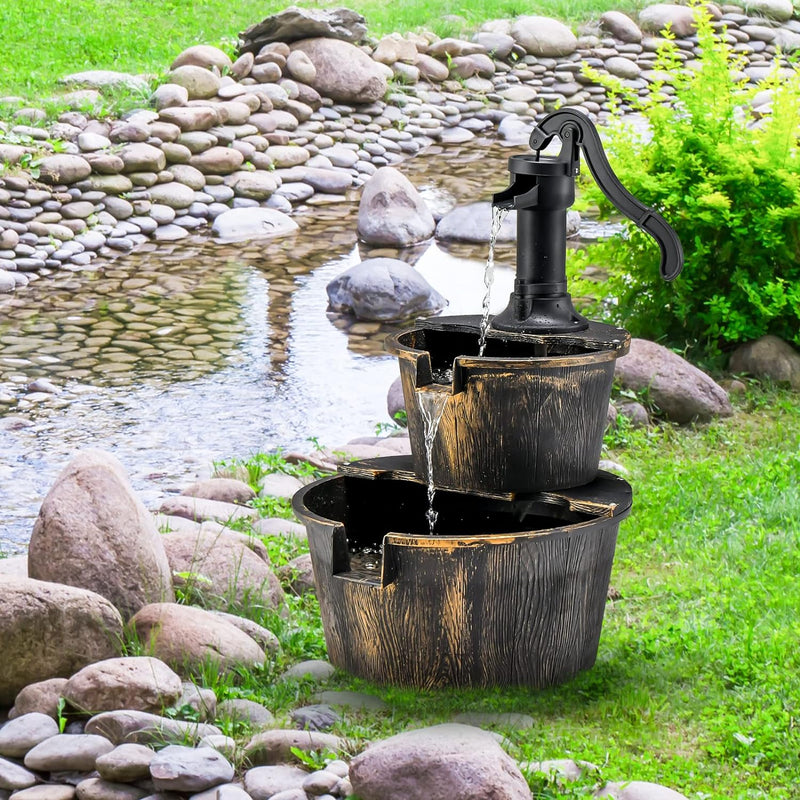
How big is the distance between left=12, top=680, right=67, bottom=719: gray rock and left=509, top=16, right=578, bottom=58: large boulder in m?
15.3

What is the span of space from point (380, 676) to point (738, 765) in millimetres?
814

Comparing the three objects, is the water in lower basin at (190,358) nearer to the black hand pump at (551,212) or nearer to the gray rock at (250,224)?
the gray rock at (250,224)

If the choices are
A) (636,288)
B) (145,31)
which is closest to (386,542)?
(636,288)

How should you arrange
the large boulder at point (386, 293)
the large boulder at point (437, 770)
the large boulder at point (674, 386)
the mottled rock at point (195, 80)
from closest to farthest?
the large boulder at point (437, 770) → the large boulder at point (674, 386) → the large boulder at point (386, 293) → the mottled rock at point (195, 80)

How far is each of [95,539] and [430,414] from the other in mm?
898

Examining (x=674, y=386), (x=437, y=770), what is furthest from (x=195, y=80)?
(x=437, y=770)

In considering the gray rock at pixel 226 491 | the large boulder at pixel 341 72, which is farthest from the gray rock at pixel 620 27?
the gray rock at pixel 226 491

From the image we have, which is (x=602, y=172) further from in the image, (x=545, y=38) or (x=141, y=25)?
(x=545, y=38)

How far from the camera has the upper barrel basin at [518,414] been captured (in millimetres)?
2754

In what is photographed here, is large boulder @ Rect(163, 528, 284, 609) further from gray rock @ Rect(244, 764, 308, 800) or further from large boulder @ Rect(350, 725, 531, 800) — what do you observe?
large boulder @ Rect(350, 725, 531, 800)

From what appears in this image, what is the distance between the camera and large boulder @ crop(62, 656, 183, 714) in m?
2.55

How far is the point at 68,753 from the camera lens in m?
2.40

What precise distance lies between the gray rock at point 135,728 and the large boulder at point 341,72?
11.8 metres

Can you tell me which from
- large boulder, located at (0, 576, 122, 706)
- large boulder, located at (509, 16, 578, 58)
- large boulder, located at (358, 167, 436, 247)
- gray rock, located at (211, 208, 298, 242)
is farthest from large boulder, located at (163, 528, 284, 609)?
large boulder, located at (509, 16, 578, 58)
